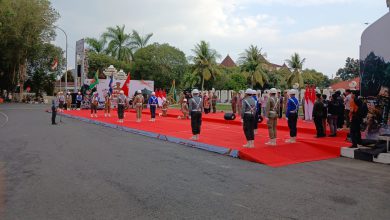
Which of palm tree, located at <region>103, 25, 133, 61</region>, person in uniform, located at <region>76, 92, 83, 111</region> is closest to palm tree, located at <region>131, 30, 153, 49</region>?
palm tree, located at <region>103, 25, 133, 61</region>

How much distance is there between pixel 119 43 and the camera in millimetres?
66562

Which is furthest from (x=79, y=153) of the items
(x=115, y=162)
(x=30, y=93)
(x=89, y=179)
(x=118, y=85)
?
(x=30, y=93)

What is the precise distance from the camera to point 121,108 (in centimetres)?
2062

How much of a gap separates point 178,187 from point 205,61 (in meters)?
53.8

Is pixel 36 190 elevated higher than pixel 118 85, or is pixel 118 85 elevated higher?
pixel 118 85

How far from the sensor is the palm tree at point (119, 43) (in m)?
65.6

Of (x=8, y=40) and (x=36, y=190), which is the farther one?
(x=8, y=40)

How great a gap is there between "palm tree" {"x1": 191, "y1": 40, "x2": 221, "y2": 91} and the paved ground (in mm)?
49419

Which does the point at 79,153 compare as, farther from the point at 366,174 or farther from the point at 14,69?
the point at 14,69

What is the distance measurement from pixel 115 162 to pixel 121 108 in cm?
1171

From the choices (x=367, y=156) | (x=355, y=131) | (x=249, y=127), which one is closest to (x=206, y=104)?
(x=249, y=127)

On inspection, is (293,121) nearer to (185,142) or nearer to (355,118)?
(355,118)

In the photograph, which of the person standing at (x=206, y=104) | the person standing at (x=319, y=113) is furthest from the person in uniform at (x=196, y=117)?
the person standing at (x=206, y=104)

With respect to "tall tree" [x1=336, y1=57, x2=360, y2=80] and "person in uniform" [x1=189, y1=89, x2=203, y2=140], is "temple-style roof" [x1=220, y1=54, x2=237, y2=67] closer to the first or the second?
"tall tree" [x1=336, y1=57, x2=360, y2=80]
